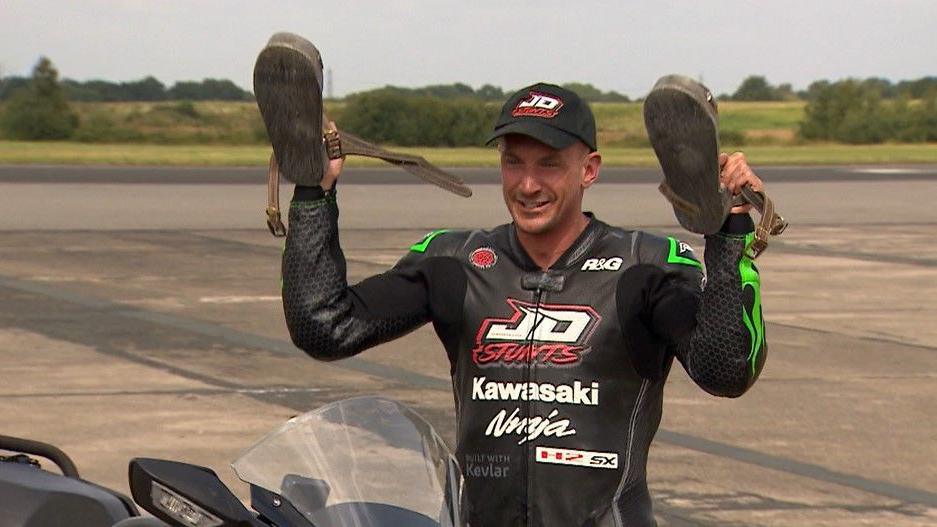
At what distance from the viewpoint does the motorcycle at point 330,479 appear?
118 inches

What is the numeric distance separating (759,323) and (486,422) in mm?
696

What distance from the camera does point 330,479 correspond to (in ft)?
10.4

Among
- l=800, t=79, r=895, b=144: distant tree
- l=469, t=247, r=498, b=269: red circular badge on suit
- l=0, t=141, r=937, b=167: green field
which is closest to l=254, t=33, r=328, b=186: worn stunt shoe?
l=469, t=247, r=498, b=269: red circular badge on suit

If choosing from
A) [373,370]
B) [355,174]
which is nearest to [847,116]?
[355,174]

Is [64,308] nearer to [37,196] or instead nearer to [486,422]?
[486,422]

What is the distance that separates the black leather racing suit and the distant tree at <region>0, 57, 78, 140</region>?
227 feet

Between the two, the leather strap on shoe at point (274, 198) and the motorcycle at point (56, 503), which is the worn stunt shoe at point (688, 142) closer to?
the leather strap on shoe at point (274, 198)

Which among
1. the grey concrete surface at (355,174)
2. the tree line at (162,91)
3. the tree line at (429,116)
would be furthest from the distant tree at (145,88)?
the grey concrete surface at (355,174)

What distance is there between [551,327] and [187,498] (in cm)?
134

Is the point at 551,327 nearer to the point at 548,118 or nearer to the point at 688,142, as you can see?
the point at 548,118

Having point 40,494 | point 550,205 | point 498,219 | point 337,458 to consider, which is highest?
point 550,205

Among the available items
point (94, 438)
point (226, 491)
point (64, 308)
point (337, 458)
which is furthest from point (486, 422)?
point (64, 308)

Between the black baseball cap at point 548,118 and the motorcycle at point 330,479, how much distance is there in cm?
86

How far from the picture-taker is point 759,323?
12.8 feet
